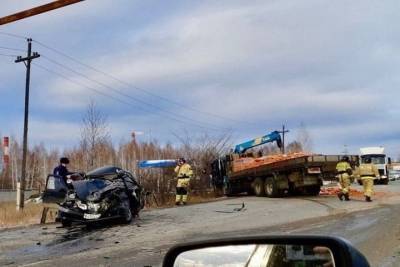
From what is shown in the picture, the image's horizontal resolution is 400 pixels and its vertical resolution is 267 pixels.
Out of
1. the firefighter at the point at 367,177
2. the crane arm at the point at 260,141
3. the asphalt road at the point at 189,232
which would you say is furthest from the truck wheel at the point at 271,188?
the crane arm at the point at 260,141

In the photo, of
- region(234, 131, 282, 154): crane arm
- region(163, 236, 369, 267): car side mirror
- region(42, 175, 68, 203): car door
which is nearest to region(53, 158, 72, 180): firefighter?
region(42, 175, 68, 203): car door

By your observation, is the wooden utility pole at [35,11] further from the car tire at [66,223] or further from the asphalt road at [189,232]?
the car tire at [66,223]

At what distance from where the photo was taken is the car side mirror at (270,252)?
2600mm

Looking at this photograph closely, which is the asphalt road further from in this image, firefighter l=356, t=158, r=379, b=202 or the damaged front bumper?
firefighter l=356, t=158, r=379, b=202

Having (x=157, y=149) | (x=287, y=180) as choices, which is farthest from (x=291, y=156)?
(x=157, y=149)

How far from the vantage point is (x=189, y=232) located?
14000mm

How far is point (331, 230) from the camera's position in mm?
13609

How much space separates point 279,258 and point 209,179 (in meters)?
28.9

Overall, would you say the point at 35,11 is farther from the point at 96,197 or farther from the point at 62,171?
the point at 62,171

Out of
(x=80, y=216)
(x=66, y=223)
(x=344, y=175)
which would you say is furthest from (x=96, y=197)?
(x=344, y=175)

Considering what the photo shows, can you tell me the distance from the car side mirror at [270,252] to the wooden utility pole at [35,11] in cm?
812

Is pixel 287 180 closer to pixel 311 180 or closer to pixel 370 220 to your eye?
pixel 311 180

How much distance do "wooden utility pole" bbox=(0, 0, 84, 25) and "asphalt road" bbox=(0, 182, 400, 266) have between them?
4727mm

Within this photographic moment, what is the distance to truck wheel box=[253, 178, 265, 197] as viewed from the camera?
86.3ft
